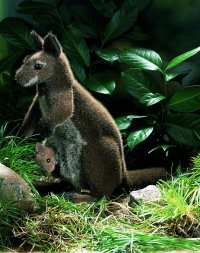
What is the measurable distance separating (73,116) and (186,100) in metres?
1.04

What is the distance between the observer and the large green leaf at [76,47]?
404 centimetres

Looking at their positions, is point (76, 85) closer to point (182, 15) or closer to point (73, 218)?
point (73, 218)

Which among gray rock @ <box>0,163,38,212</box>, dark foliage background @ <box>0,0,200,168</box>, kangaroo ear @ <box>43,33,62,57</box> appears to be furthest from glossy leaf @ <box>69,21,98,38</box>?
gray rock @ <box>0,163,38,212</box>

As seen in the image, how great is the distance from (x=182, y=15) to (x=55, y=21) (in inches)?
41.3

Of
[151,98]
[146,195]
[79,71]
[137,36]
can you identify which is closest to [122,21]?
[137,36]

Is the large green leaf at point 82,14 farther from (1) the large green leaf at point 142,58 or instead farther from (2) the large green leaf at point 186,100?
(2) the large green leaf at point 186,100

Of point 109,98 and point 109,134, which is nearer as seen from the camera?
point 109,134

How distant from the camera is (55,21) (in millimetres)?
4297

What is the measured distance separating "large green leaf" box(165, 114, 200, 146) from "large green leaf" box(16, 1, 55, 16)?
139cm

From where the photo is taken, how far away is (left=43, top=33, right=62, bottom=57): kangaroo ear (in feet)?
10.0

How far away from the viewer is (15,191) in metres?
2.93

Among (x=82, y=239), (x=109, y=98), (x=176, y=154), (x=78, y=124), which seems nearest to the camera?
(x=82, y=239)

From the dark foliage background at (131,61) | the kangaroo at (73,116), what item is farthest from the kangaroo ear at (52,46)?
the dark foliage background at (131,61)

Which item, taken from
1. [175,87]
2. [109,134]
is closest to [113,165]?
[109,134]
